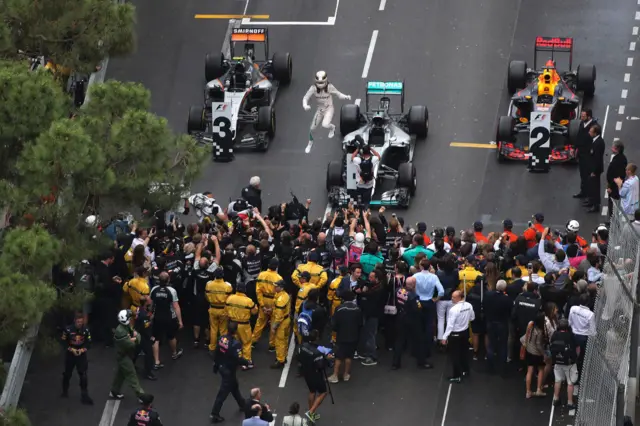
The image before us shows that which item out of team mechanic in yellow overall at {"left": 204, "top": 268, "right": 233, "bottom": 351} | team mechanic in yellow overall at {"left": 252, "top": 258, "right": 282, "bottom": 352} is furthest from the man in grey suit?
team mechanic in yellow overall at {"left": 252, "top": 258, "right": 282, "bottom": 352}

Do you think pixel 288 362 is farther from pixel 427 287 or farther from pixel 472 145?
pixel 472 145

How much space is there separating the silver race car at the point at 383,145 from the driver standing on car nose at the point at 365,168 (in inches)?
3.4

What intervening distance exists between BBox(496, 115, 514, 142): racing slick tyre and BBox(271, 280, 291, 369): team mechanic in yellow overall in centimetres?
865

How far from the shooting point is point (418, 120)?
3972 centimetres

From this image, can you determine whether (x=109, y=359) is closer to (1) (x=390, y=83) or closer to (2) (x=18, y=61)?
(2) (x=18, y=61)

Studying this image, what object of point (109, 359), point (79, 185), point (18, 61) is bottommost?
point (109, 359)

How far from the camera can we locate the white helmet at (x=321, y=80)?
38.9 metres

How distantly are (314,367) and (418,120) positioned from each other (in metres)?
10.6

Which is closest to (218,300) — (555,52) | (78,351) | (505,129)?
(78,351)

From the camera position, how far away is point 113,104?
29.8 metres

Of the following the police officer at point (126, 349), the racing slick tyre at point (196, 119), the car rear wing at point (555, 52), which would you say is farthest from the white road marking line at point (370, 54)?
the police officer at point (126, 349)

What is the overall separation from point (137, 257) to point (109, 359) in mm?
1920

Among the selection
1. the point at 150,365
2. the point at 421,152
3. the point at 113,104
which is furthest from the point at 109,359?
the point at 421,152

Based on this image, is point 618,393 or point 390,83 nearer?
point 618,393
